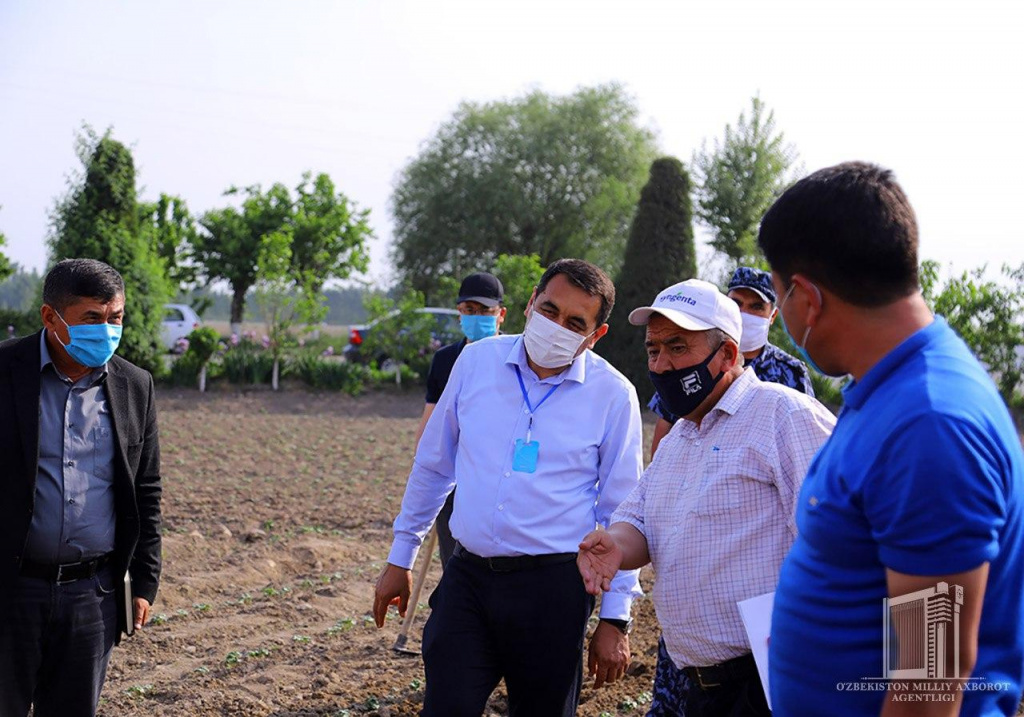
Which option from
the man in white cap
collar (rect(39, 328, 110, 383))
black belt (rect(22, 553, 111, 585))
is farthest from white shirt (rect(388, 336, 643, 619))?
collar (rect(39, 328, 110, 383))

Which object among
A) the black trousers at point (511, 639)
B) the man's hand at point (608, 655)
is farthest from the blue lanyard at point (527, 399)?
the man's hand at point (608, 655)

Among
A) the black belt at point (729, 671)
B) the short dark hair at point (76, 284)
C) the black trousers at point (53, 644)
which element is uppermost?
the short dark hair at point (76, 284)

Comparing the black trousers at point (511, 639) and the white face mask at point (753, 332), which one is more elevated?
the white face mask at point (753, 332)

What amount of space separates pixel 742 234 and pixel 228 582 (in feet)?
82.2

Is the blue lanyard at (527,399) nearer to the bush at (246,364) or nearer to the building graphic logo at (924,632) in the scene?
the building graphic logo at (924,632)

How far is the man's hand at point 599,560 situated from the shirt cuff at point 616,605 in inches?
27.2

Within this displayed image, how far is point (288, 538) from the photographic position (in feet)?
30.6

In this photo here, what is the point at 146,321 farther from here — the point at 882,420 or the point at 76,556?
the point at 882,420

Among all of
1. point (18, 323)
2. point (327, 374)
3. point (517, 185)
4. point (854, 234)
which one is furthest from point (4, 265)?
point (854, 234)

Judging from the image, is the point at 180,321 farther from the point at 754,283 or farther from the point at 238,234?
the point at 754,283

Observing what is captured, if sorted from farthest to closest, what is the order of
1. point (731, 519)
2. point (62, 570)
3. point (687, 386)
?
point (62, 570) < point (687, 386) < point (731, 519)

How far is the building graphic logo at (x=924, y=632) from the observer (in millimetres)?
1704

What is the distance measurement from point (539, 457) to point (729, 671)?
1.07 meters

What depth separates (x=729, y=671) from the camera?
9.72ft
